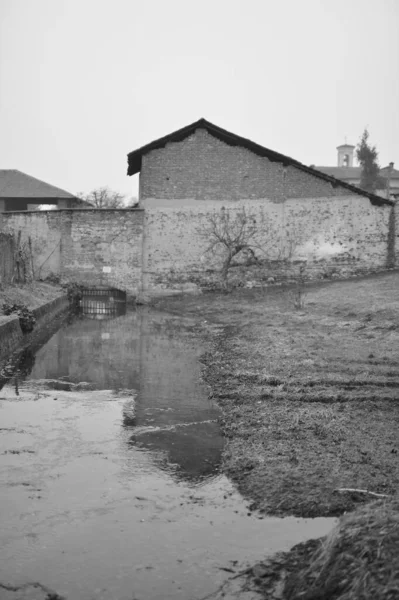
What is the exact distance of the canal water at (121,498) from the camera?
3.50 metres

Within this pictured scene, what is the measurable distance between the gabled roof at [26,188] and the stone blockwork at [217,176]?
56.0 feet

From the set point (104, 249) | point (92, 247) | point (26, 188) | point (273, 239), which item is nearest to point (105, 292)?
point (104, 249)

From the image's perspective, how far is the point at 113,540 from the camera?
3.88m

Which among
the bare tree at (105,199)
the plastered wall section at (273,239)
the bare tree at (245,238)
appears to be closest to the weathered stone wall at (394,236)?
the plastered wall section at (273,239)

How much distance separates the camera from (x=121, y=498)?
454 cm

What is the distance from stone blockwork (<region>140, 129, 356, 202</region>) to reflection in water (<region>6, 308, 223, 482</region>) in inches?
324

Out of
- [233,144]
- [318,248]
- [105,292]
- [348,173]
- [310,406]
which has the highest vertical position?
[348,173]

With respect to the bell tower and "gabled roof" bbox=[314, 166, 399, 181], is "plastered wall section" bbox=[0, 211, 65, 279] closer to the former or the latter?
"gabled roof" bbox=[314, 166, 399, 181]

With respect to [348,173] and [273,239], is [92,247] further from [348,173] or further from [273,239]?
[348,173]

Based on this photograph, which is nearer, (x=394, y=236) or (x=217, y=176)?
(x=217, y=176)

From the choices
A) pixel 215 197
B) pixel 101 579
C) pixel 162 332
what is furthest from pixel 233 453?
pixel 215 197

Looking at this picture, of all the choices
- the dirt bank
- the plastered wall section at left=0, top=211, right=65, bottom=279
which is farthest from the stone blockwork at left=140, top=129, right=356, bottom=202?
the dirt bank

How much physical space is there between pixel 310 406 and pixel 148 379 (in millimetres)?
3080

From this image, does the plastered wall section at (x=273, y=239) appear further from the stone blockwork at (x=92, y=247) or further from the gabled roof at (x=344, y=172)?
the gabled roof at (x=344, y=172)
